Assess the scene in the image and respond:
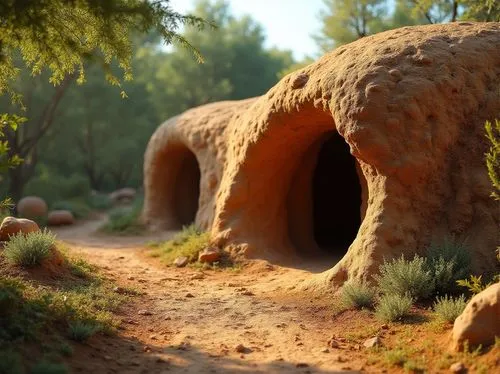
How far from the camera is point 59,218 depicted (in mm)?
18141

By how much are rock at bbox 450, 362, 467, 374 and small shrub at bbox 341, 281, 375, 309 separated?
5.89 ft

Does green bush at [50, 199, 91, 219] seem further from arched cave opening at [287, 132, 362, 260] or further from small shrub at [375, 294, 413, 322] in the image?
small shrub at [375, 294, 413, 322]

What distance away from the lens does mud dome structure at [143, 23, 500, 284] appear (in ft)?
24.1

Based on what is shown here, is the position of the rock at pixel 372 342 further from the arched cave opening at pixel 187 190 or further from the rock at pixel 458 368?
the arched cave opening at pixel 187 190

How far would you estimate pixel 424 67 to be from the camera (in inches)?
307

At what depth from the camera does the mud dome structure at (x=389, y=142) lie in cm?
735

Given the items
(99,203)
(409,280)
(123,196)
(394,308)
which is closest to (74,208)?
(99,203)

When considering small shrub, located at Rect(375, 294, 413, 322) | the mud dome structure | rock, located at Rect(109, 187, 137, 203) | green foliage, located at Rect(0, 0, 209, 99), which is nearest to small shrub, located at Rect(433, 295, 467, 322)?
small shrub, located at Rect(375, 294, 413, 322)

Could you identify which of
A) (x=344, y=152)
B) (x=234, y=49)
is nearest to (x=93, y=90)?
(x=234, y=49)

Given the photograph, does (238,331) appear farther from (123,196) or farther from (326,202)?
(123,196)

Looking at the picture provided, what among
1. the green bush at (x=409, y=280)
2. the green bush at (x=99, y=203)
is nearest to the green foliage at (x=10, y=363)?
the green bush at (x=409, y=280)

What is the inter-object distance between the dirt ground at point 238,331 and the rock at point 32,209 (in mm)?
9539

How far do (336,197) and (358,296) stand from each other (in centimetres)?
637

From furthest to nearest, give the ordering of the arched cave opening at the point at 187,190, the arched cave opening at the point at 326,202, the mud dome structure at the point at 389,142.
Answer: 1. the arched cave opening at the point at 187,190
2. the arched cave opening at the point at 326,202
3. the mud dome structure at the point at 389,142
